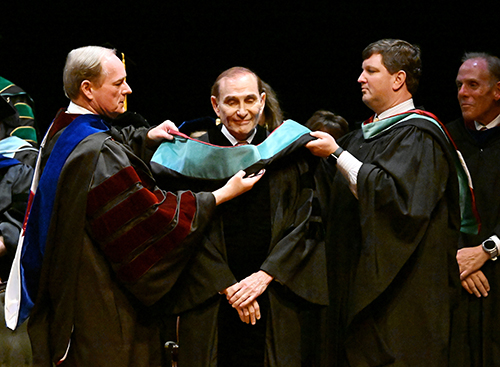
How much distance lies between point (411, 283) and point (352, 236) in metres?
0.41

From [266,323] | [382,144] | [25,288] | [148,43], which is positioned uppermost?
[148,43]

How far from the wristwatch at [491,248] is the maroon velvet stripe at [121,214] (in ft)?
6.46

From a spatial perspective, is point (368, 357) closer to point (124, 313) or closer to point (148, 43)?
point (124, 313)

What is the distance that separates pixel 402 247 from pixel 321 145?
0.67 m

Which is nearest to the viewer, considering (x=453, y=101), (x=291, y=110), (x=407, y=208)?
(x=407, y=208)

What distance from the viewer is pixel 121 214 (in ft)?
8.21

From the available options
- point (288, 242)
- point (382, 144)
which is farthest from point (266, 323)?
point (382, 144)

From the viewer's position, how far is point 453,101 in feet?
16.2

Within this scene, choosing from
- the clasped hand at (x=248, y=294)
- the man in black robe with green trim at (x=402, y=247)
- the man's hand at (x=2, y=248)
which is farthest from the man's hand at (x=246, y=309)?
the man's hand at (x=2, y=248)

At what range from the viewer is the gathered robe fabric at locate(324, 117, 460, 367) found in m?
2.76

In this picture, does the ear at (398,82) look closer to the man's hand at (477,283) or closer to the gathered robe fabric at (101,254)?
the man's hand at (477,283)

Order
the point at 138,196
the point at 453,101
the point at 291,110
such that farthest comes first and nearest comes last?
the point at 291,110, the point at 453,101, the point at 138,196

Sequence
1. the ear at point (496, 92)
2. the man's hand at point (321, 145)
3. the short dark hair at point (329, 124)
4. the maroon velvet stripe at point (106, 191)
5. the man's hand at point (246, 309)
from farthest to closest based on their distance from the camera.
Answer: the short dark hair at point (329, 124), the ear at point (496, 92), the man's hand at point (321, 145), the man's hand at point (246, 309), the maroon velvet stripe at point (106, 191)

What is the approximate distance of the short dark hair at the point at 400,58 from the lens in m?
3.04
